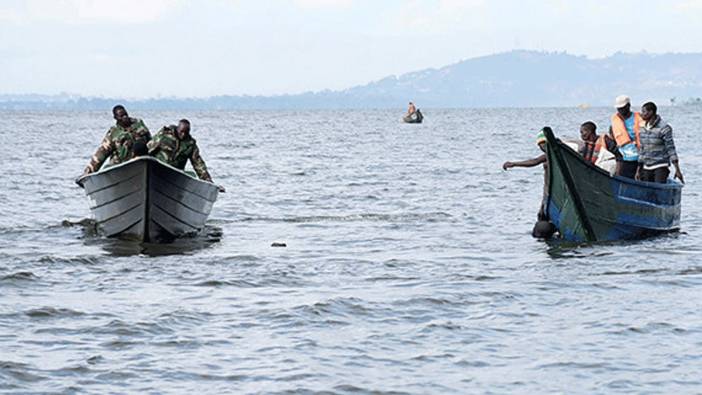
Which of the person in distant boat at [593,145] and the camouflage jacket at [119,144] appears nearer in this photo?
the person in distant boat at [593,145]

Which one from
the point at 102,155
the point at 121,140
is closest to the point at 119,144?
the point at 121,140

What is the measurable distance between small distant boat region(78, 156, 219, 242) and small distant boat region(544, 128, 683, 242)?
526 cm

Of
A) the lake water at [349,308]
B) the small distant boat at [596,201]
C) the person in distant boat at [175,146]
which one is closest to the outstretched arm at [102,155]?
the person in distant boat at [175,146]

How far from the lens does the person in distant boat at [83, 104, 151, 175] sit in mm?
18641

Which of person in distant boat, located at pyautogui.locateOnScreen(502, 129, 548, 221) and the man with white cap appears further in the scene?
the man with white cap

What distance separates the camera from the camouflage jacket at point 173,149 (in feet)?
60.0

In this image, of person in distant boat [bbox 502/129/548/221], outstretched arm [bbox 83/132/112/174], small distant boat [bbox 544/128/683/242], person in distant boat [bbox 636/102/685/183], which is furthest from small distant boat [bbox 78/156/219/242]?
person in distant boat [bbox 636/102/685/183]

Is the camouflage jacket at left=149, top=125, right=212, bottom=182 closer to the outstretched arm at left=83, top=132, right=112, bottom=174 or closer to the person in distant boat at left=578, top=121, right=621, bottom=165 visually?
the outstretched arm at left=83, top=132, right=112, bottom=174

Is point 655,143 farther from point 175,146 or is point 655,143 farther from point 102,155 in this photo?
point 102,155

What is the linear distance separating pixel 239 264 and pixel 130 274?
1602 millimetres

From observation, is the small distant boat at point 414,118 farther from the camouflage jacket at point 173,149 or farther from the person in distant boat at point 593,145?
the person in distant boat at point 593,145

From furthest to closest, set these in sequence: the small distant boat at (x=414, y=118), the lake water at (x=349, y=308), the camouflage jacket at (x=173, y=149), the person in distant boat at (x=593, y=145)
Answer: the small distant boat at (x=414, y=118) < the camouflage jacket at (x=173, y=149) < the person in distant boat at (x=593, y=145) < the lake water at (x=349, y=308)

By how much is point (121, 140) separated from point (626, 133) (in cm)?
754

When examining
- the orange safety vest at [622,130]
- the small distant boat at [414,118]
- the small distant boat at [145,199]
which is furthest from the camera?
the small distant boat at [414,118]
